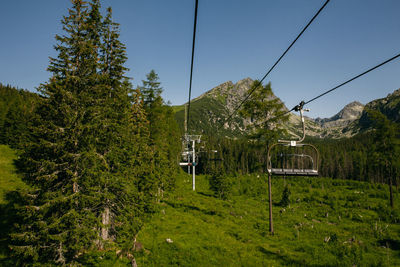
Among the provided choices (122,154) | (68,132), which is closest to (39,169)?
(68,132)

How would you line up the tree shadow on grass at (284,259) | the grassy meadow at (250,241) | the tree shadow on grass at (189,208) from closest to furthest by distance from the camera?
the tree shadow on grass at (284,259) → the grassy meadow at (250,241) → the tree shadow on grass at (189,208)

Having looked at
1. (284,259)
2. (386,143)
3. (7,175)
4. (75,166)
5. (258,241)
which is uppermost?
(386,143)

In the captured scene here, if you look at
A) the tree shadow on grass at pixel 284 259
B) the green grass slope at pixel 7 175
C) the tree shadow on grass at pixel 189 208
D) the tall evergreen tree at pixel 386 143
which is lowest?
the tree shadow on grass at pixel 189 208

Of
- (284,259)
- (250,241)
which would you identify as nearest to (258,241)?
(250,241)

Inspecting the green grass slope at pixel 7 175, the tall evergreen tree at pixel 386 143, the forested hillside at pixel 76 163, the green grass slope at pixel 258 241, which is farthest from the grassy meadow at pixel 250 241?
the tall evergreen tree at pixel 386 143

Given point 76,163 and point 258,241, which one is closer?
point 76,163

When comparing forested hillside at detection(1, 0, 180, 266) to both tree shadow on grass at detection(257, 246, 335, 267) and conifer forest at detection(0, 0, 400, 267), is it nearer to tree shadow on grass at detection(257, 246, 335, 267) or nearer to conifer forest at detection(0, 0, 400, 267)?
conifer forest at detection(0, 0, 400, 267)

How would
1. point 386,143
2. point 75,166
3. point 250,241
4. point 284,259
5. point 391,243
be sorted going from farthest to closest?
point 386,143
point 391,243
point 250,241
point 284,259
point 75,166

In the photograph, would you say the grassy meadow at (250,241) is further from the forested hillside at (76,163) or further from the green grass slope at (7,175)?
the forested hillside at (76,163)

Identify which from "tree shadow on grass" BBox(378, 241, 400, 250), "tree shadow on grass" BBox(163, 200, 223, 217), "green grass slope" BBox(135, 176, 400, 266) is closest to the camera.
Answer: "green grass slope" BBox(135, 176, 400, 266)

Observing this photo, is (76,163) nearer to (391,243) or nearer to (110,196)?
(110,196)

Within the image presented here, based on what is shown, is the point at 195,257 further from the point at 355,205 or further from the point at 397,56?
the point at 355,205

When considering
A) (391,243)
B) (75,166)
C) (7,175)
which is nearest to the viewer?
(75,166)

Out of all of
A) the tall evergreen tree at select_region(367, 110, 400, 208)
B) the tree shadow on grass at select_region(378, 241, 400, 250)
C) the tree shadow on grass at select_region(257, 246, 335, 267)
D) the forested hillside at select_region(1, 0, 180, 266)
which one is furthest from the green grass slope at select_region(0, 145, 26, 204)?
the tall evergreen tree at select_region(367, 110, 400, 208)
